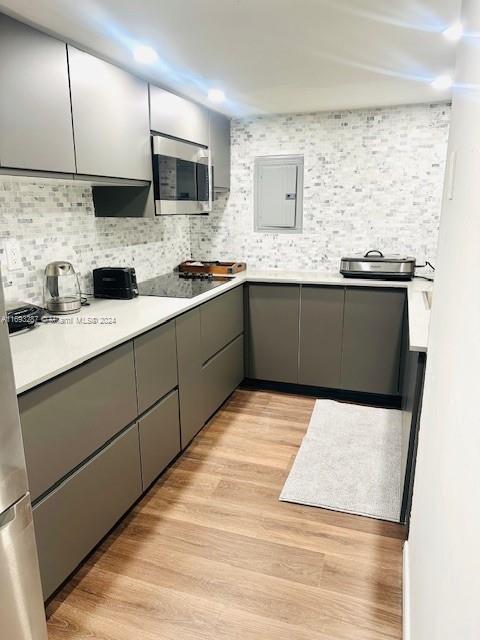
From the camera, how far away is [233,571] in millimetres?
1837

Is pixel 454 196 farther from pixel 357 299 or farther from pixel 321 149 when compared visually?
pixel 321 149

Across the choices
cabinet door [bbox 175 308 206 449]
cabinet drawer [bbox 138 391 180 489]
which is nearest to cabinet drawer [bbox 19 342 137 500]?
cabinet drawer [bbox 138 391 180 489]

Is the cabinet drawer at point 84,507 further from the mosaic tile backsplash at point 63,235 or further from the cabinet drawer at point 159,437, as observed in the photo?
the mosaic tile backsplash at point 63,235

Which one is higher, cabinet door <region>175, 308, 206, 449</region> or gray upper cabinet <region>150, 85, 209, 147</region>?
gray upper cabinet <region>150, 85, 209, 147</region>

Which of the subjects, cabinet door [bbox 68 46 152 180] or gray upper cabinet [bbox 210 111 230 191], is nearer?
cabinet door [bbox 68 46 152 180]

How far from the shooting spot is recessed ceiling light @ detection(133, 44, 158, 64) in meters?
2.04

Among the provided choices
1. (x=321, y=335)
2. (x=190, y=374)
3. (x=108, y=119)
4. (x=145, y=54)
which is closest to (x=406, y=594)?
(x=190, y=374)

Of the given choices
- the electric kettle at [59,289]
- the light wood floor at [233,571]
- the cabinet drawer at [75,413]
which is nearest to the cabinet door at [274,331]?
the light wood floor at [233,571]

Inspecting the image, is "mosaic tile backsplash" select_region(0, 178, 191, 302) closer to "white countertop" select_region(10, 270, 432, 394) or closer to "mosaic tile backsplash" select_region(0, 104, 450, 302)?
"mosaic tile backsplash" select_region(0, 104, 450, 302)

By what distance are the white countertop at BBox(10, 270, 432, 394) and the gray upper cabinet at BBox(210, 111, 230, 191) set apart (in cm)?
99

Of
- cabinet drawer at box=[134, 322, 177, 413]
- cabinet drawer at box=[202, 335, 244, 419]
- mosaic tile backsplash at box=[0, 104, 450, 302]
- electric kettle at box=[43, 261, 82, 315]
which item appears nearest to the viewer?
cabinet drawer at box=[134, 322, 177, 413]

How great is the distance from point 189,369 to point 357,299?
1.32 m

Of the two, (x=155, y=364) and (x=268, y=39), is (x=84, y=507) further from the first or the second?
(x=268, y=39)

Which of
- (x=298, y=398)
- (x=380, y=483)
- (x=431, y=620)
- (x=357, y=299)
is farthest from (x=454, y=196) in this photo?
(x=298, y=398)
